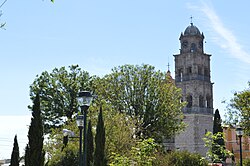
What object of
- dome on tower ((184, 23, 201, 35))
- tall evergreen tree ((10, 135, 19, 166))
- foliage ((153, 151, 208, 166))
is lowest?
foliage ((153, 151, 208, 166))

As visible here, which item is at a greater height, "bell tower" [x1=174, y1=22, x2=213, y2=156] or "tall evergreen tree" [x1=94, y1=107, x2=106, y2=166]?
"bell tower" [x1=174, y1=22, x2=213, y2=156]

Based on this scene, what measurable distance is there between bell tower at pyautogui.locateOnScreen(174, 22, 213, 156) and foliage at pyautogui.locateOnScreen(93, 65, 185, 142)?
67.3 feet

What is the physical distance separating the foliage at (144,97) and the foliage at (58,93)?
4245mm

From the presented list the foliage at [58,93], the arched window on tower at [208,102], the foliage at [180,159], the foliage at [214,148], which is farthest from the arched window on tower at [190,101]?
the foliage at [214,148]

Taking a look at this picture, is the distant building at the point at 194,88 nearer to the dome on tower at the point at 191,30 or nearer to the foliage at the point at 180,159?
the dome on tower at the point at 191,30

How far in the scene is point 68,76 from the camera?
44125 mm

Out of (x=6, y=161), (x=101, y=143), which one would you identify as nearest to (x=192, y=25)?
(x=6, y=161)

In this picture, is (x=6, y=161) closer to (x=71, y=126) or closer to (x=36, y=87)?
(x=36, y=87)

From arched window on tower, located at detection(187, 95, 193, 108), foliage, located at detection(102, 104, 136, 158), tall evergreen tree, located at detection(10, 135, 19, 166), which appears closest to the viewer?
tall evergreen tree, located at detection(10, 135, 19, 166)

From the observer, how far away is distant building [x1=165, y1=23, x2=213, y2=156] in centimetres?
5988

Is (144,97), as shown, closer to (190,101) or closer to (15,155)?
(15,155)

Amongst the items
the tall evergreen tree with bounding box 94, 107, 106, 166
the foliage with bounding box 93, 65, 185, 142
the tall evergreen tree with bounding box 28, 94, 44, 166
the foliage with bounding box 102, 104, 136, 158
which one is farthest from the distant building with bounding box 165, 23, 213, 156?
the tall evergreen tree with bounding box 28, 94, 44, 166

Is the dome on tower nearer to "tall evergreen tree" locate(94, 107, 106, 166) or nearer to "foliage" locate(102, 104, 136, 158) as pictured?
"foliage" locate(102, 104, 136, 158)

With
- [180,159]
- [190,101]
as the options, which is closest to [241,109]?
[180,159]
